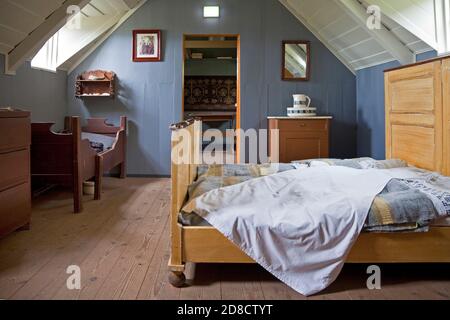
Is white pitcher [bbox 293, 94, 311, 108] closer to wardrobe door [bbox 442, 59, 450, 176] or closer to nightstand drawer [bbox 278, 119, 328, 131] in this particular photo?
nightstand drawer [bbox 278, 119, 328, 131]

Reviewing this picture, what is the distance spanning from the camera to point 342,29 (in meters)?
4.31

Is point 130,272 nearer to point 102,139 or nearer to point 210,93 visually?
point 102,139

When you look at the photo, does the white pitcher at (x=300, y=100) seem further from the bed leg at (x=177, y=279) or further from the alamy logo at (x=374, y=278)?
the bed leg at (x=177, y=279)

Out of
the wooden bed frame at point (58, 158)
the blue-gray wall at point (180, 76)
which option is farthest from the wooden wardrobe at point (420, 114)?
the wooden bed frame at point (58, 158)

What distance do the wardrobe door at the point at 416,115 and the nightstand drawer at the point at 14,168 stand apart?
9.22ft

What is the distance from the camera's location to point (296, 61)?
497cm

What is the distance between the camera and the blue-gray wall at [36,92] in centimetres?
354

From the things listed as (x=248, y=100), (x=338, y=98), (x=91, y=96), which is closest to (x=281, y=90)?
(x=248, y=100)

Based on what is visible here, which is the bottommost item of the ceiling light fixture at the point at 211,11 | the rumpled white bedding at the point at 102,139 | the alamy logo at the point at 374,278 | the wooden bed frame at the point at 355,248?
the alamy logo at the point at 374,278

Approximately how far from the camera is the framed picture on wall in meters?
4.89

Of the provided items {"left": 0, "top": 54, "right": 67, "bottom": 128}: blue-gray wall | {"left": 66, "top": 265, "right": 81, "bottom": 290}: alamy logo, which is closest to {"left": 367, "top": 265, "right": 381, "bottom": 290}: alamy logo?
{"left": 66, "top": 265, "right": 81, "bottom": 290}: alamy logo

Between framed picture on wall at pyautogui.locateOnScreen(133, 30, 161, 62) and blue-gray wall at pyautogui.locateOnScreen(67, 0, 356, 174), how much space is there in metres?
0.07

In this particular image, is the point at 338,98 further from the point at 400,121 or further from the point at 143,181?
the point at 143,181

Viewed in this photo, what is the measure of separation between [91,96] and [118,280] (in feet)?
11.4
